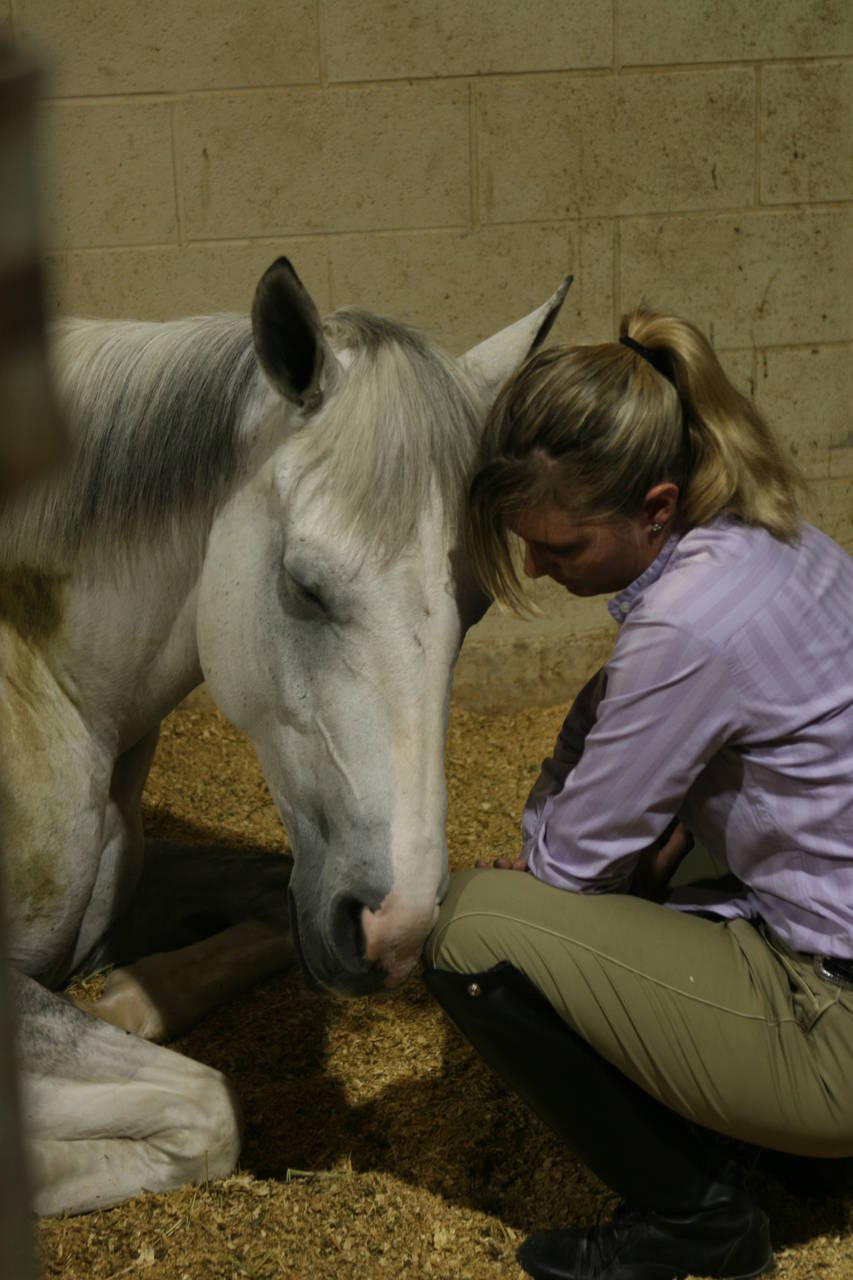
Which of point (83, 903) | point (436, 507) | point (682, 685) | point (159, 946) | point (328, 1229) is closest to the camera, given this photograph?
point (682, 685)

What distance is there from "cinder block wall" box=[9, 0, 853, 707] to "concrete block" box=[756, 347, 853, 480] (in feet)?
0.17

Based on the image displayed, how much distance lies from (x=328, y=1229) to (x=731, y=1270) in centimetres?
62

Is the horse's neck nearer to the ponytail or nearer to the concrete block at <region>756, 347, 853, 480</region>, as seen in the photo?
the ponytail

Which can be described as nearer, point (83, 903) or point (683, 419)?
point (683, 419)

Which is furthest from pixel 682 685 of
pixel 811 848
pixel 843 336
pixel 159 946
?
pixel 843 336

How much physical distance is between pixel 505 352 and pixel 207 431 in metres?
0.52

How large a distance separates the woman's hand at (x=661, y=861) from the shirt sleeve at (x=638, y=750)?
374 millimetres

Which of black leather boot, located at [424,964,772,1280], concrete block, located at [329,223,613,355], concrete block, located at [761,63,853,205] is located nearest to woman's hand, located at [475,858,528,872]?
black leather boot, located at [424,964,772,1280]

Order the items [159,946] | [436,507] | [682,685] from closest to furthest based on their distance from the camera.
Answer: [682,685] < [436,507] < [159,946]

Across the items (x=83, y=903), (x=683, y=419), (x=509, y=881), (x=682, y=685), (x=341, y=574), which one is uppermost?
(x=683, y=419)

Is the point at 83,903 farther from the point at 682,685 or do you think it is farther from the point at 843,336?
the point at 843,336

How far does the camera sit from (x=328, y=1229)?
2066mm

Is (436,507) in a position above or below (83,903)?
above

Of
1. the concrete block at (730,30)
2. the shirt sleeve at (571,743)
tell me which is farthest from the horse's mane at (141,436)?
the concrete block at (730,30)
